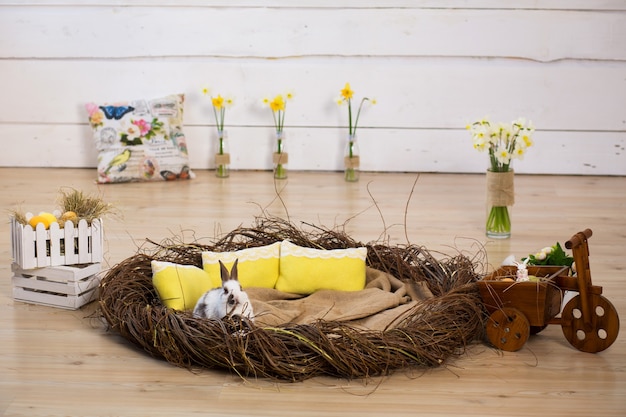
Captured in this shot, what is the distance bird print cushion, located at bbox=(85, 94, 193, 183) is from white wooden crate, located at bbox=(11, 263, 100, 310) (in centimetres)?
190

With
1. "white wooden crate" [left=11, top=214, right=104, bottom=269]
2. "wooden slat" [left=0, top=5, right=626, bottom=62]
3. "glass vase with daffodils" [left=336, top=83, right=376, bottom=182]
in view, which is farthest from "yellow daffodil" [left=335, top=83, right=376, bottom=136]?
"white wooden crate" [left=11, top=214, right=104, bottom=269]

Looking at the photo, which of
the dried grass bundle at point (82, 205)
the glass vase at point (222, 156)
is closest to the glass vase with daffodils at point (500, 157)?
the dried grass bundle at point (82, 205)

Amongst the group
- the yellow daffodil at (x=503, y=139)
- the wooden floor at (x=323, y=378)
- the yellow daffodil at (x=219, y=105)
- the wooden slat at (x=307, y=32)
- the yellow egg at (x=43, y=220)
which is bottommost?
the wooden floor at (x=323, y=378)

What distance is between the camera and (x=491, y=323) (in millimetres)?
2338

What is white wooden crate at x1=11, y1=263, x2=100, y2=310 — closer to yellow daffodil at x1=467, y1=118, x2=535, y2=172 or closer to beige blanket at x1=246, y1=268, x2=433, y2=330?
beige blanket at x1=246, y1=268, x2=433, y2=330

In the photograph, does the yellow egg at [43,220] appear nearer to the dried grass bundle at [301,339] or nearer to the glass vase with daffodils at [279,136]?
the dried grass bundle at [301,339]

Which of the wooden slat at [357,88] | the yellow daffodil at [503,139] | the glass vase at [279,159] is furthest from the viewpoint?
the wooden slat at [357,88]

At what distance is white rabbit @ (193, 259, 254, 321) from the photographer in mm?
2223

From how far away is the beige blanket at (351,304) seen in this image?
240cm

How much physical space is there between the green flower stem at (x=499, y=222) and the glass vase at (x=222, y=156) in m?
1.64

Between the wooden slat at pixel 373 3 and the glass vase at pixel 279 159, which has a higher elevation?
the wooden slat at pixel 373 3

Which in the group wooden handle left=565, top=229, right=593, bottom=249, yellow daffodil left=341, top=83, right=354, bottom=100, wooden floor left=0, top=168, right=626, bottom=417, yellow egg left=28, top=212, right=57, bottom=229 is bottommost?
wooden floor left=0, top=168, right=626, bottom=417

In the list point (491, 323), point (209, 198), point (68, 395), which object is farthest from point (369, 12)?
point (68, 395)

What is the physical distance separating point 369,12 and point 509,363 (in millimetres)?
2857
